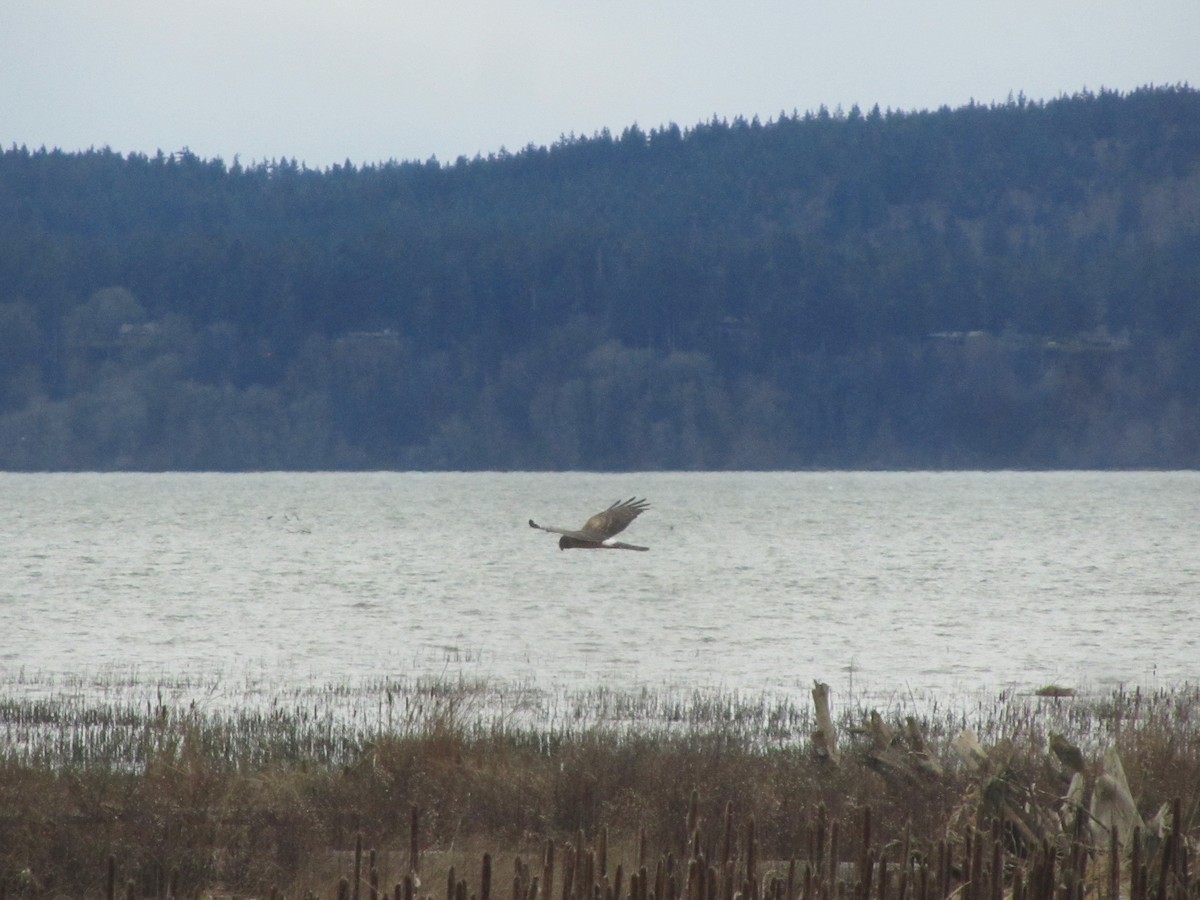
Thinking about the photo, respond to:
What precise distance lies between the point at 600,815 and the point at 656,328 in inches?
5471

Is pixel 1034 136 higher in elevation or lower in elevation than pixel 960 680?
higher

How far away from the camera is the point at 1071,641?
3425 cm

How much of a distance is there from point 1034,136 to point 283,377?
95.8 metres

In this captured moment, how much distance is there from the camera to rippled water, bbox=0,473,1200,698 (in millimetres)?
28953

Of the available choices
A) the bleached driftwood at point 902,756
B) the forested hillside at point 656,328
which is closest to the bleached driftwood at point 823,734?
the bleached driftwood at point 902,756

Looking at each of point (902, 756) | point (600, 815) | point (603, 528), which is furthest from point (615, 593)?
point (902, 756)

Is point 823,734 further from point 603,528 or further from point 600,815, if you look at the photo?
point 603,528

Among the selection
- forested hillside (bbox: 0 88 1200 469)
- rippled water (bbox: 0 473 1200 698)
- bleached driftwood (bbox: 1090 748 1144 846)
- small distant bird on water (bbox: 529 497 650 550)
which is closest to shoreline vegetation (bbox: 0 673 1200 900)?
bleached driftwood (bbox: 1090 748 1144 846)

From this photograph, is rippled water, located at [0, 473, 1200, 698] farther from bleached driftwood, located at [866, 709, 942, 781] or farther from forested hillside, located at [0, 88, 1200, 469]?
forested hillside, located at [0, 88, 1200, 469]

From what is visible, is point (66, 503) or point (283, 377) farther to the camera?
point (283, 377)

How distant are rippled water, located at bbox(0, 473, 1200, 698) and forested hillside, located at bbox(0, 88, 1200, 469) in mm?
25539

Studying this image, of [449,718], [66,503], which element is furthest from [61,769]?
[66,503]

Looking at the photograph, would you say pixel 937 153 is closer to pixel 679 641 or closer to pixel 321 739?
pixel 679 641

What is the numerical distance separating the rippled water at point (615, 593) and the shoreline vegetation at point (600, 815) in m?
11.5
